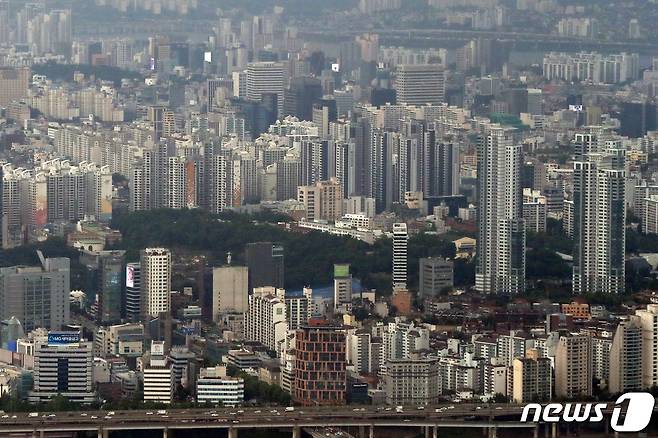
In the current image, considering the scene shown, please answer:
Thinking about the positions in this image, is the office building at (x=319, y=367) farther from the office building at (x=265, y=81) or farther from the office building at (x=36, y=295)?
the office building at (x=265, y=81)

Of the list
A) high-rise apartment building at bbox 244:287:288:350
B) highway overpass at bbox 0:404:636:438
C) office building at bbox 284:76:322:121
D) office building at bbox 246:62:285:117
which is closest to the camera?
highway overpass at bbox 0:404:636:438

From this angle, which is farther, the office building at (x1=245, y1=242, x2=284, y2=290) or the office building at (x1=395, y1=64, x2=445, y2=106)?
the office building at (x1=395, y1=64, x2=445, y2=106)

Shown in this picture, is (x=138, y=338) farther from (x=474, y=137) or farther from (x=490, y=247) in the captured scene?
(x=474, y=137)

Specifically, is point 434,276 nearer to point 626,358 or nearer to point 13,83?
point 626,358

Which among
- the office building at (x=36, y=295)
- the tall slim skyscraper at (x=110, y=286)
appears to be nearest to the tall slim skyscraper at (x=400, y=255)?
the tall slim skyscraper at (x=110, y=286)

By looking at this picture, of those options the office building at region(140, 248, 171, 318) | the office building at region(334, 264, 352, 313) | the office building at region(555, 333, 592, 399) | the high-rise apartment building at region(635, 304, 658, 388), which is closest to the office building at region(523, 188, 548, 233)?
the office building at region(334, 264, 352, 313)

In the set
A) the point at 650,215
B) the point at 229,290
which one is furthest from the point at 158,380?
the point at 650,215

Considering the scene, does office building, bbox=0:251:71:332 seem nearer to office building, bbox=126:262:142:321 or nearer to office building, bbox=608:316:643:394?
office building, bbox=126:262:142:321
